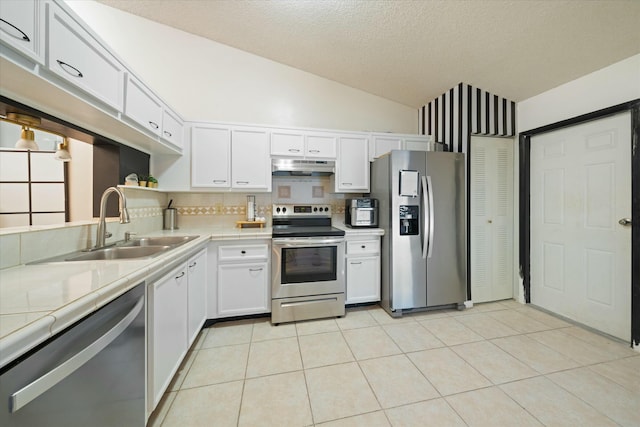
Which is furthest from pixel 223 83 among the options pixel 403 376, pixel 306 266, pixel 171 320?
pixel 403 376

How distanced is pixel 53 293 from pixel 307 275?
6.10 feet

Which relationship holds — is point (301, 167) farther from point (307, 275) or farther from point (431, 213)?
point (431, 213)

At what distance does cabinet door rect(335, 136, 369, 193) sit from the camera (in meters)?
2.96

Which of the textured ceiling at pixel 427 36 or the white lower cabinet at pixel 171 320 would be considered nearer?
the white lower cabinet at pixel 171 320

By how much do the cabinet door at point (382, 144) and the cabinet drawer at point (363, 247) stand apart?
106cm

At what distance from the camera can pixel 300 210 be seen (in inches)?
120

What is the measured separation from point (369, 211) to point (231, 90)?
7.35 feet

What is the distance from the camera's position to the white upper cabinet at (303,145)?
9.09 ft

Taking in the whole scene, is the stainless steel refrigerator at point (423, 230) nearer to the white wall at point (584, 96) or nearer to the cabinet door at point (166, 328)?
the white wall at point (584, 96)

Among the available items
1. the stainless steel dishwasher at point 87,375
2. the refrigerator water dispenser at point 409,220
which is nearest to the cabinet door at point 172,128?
the stainless steel dishwasher at point 87,375

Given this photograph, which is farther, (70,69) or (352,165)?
(352,165)

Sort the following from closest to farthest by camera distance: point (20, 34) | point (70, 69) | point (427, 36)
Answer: point (20, 34)
point (70, 69)
point (427, 36)

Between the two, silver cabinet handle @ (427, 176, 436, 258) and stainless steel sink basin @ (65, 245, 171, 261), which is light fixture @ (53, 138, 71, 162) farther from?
silver cabinet handle @ (427, 176, 436, 258)

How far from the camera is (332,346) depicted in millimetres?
2053
